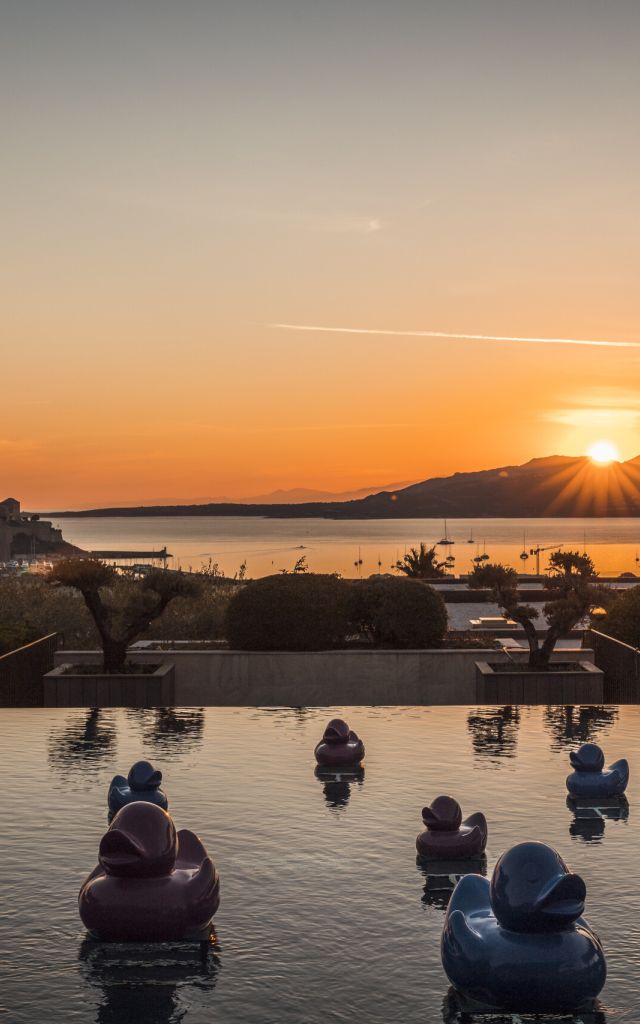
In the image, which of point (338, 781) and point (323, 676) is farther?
point (323, 676)

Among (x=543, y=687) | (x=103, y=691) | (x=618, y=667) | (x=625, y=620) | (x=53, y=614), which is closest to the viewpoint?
(x=543, y=687)

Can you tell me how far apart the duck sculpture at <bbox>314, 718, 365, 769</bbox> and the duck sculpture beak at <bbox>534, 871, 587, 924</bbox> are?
Result: 573 cm

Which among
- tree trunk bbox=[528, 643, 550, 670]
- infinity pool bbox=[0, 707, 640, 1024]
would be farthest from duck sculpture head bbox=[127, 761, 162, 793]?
tree trunk bbox=[528, 643, 550, 670]

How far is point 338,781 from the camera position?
1131 cm

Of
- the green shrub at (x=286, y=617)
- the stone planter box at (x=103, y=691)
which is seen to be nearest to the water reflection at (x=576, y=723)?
the green shrub at (x=286, y=617)

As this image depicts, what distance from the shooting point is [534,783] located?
11242mm

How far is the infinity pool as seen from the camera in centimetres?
630

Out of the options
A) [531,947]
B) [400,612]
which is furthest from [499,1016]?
[400,612]

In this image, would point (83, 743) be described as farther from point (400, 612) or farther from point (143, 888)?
point (400, 612)

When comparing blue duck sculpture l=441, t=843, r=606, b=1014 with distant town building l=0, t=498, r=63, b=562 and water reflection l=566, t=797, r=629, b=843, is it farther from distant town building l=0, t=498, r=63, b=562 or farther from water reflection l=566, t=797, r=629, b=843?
distant town building l=0, t=498, r=63, b=562

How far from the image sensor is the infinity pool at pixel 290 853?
6.30 metres

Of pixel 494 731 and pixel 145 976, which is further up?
pixel 494 731

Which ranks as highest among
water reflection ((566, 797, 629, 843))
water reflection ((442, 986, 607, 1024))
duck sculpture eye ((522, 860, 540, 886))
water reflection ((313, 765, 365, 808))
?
duck sculpture eye ((522, 860, 540, 886))

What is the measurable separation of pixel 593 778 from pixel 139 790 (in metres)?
4.12
